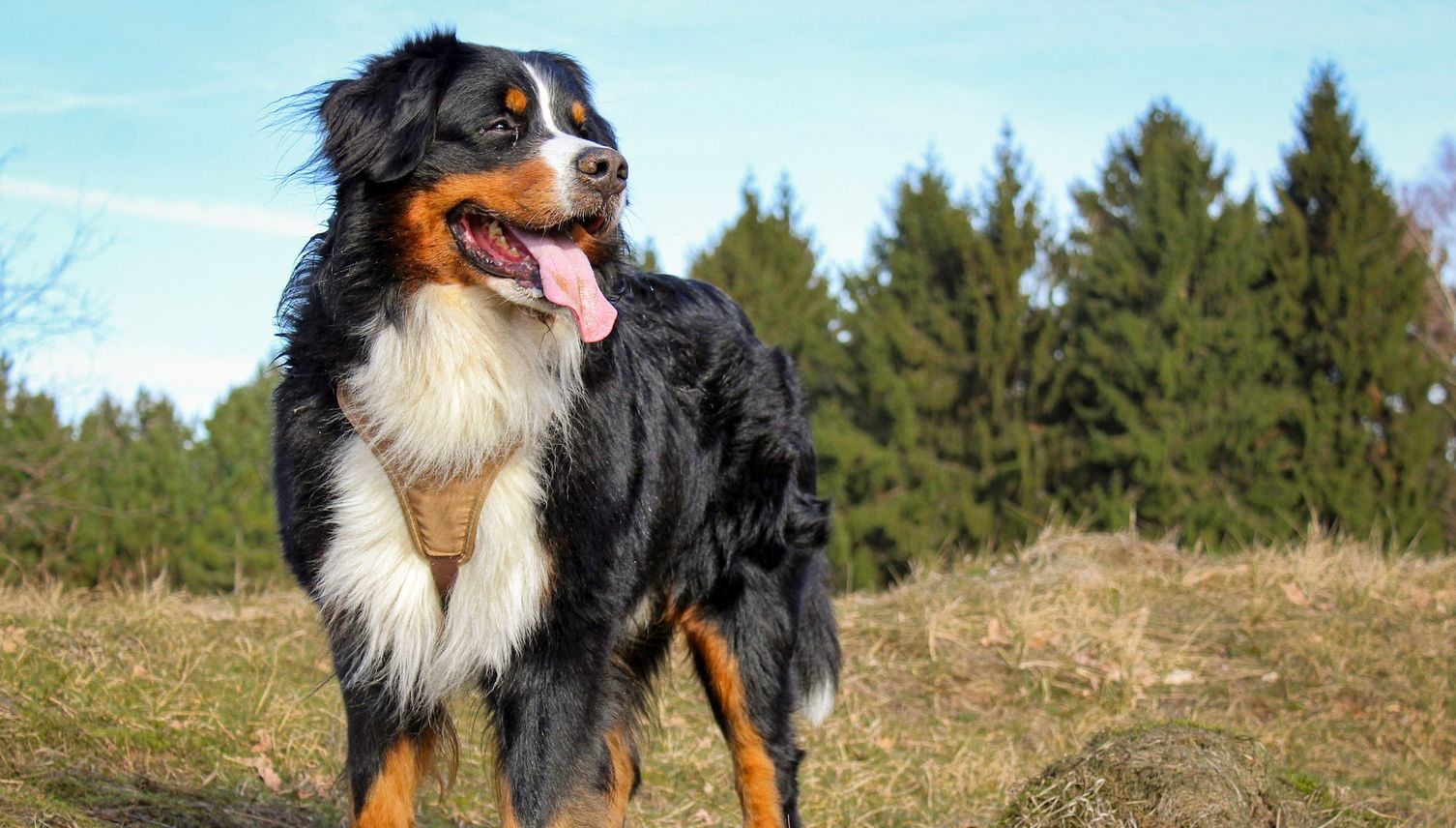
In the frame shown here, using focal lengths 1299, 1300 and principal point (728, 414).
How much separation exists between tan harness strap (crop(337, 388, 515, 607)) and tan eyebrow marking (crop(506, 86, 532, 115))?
896 millimetres

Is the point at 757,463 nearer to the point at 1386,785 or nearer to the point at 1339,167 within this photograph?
the point at 1386,785

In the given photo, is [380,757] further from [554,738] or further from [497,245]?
[497,245]

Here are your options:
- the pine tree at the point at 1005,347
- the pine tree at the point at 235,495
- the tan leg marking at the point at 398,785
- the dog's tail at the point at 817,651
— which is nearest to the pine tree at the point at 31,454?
the pine tree at the point at 235,495

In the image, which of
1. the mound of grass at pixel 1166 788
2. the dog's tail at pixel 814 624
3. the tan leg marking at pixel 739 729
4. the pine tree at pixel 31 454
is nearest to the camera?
the mound of grass at pixel 1166 788

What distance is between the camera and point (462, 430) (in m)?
3.30

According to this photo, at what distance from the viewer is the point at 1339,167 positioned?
62.6 feet

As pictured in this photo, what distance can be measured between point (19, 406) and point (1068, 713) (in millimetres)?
12207

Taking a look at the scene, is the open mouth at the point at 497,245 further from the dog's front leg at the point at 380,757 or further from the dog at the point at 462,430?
the dog's front leg at the point at 380,757

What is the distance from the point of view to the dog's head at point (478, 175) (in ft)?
10.7

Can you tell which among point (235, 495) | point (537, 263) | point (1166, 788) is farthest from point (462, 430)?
point (235, 495)

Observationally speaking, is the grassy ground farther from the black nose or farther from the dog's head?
the black nose

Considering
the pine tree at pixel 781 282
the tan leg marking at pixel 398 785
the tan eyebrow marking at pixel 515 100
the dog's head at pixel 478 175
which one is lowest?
the tan leg marking at pixel 398 785

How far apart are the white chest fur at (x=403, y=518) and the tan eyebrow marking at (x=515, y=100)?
1.58 ft

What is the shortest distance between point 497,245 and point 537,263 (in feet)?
0.38
